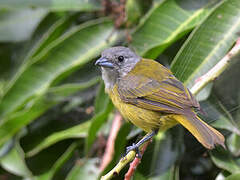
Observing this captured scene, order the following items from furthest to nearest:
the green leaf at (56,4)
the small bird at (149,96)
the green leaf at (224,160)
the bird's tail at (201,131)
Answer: the green leaf at (56,4) < the green leaf at (224,160) < the small bird at (149,96) < the bird's tail at (201,131)

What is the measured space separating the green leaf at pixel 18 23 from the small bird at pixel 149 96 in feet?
4.27

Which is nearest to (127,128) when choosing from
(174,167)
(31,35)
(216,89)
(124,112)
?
(124,112)

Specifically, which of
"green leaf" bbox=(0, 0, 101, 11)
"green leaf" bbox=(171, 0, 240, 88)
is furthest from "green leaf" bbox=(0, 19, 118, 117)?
"green leaf" bbox=(171, 0, 240, 88)

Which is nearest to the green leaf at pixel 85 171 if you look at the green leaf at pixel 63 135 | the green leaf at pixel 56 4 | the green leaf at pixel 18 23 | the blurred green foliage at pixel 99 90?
the blurred green foliage at pixel 99 90

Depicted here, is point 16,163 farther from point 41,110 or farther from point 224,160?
point 224,160

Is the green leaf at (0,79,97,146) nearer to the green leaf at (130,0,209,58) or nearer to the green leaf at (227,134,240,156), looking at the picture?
the green leaf at (130,0,209,58)

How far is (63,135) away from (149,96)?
2.52 ft

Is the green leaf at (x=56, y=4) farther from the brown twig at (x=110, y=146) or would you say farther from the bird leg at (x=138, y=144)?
the bird leg at (x=138, y=144)

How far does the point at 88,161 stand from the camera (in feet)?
10.2

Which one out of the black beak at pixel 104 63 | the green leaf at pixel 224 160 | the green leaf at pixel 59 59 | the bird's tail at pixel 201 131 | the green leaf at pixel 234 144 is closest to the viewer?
the bird's tail at pixel 201 131

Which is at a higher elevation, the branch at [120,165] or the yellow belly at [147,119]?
the branch at [120,165]

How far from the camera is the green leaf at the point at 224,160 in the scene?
2.50 m

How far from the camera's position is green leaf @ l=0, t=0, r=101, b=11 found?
3504 millimetres

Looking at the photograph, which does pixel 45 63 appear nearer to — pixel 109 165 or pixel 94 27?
pixel 94 27
